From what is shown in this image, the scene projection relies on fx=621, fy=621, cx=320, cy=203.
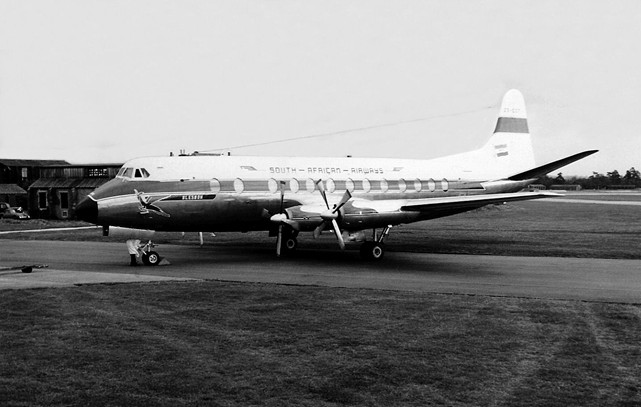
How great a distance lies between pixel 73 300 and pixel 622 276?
55.8 ft

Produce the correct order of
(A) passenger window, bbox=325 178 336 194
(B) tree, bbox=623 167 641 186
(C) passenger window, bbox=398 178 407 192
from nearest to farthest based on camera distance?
(A) passenger window, bbox=325 178 336 194 < (C) passenger window, bbox=398 178 407 192 < (B) tree, bbox=623 167 641 186

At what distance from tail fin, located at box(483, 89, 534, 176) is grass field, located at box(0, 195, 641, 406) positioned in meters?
17.7

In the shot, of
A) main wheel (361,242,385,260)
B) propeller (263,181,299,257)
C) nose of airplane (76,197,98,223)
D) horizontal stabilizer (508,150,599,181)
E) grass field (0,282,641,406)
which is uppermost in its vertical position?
horizontal stabilizer (508,150,599,181)

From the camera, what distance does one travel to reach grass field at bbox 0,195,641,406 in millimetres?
8945

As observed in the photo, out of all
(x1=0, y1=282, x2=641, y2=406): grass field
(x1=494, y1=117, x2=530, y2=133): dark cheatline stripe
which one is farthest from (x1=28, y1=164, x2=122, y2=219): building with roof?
(x1=0, y1=282, x2=641, y2=406): grass field

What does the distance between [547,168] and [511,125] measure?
6444 mm

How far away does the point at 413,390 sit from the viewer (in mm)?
9109

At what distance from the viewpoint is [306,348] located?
1148cm

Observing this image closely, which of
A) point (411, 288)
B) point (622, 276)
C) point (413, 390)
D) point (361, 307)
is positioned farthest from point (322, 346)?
point (622, 276)

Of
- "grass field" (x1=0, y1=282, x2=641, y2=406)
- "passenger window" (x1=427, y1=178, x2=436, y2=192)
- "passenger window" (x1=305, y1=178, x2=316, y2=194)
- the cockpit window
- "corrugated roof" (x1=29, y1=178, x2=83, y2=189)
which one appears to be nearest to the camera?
"grass field" (x1=0, y1=282, x2=641, y2=406)

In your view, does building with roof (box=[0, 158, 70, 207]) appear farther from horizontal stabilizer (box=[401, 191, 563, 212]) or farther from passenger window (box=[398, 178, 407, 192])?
horizontal stabilizer (box=[401, 191, 563, 212])

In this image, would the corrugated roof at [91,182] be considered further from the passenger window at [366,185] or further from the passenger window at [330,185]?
the passenger window at [366,185]

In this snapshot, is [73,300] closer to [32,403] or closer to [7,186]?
[32,403]

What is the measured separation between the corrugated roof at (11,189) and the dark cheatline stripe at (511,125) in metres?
61.2
